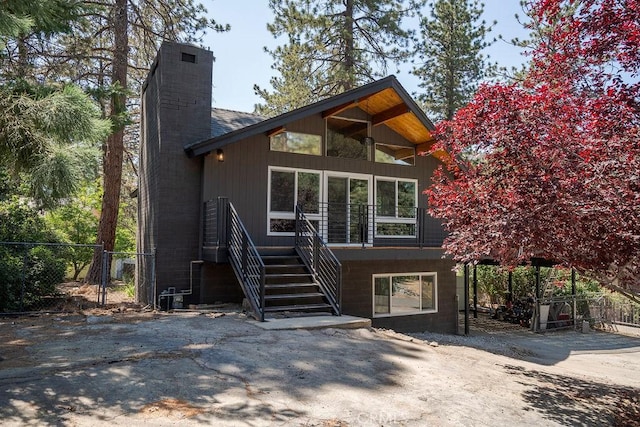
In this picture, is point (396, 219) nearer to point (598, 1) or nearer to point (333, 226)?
point (333, 226)

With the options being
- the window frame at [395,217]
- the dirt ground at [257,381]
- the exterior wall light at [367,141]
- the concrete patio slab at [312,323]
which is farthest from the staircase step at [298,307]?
the exterior wall light at [367,141]

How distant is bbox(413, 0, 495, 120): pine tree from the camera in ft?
78.1

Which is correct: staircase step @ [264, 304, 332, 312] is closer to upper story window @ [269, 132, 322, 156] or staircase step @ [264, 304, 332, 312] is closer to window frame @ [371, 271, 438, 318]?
window frame @ [371, 271, 438, 318]

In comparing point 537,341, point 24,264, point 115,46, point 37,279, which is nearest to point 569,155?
point 24,264

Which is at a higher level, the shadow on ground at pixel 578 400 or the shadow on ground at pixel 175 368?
the shadow on ground at pixel 175 368

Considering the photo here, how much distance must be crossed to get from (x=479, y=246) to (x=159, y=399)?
4093 millimetres

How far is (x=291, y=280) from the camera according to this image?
10281mm

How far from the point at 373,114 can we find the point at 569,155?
7951 millimetres

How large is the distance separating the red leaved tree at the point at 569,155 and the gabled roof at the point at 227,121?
6867mm

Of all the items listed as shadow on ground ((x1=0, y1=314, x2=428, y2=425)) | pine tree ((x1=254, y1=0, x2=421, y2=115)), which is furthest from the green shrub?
pine tree ((x1=254, y1=0, x2=421, y2=115))

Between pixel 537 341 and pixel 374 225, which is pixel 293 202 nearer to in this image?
pixel 374 225

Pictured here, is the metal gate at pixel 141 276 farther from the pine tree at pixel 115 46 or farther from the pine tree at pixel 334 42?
the pine tree at pixel 334 42

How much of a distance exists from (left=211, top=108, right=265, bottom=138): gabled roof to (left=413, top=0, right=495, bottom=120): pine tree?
13.6 m

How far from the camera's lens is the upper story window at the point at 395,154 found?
506 inches
